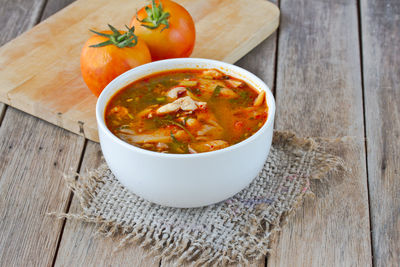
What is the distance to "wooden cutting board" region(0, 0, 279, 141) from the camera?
1865 mm

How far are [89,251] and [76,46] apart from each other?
958 millimetres

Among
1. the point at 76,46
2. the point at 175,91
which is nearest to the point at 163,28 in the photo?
the point at 175,91

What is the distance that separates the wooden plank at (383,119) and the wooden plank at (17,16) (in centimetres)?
138

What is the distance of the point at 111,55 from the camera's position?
1.72 meters

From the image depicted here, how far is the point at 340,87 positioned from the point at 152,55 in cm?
68

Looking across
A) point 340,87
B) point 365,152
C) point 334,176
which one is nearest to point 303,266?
point 334,176

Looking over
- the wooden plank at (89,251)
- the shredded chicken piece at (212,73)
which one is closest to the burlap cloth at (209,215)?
the wooden plank at (89,251)

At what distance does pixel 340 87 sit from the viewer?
204 cm

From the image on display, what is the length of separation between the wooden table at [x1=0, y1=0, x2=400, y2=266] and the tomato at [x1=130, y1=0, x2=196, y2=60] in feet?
1.18

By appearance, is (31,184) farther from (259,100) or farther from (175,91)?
(259,100)

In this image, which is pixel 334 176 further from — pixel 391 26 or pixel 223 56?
pixel 391 26

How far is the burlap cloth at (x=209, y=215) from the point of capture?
1418 mm

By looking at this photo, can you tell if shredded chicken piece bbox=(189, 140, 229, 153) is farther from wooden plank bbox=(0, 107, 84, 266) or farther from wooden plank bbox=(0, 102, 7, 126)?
wooden plank bbox=(0, 102, 7, 126)

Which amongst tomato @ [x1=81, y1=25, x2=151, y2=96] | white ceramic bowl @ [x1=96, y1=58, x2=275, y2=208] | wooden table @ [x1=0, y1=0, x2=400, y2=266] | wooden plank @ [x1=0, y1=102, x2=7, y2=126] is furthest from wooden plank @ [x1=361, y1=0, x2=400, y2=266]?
wooden plank @ [x1=0, y1=102, x2=7, y2=126]
